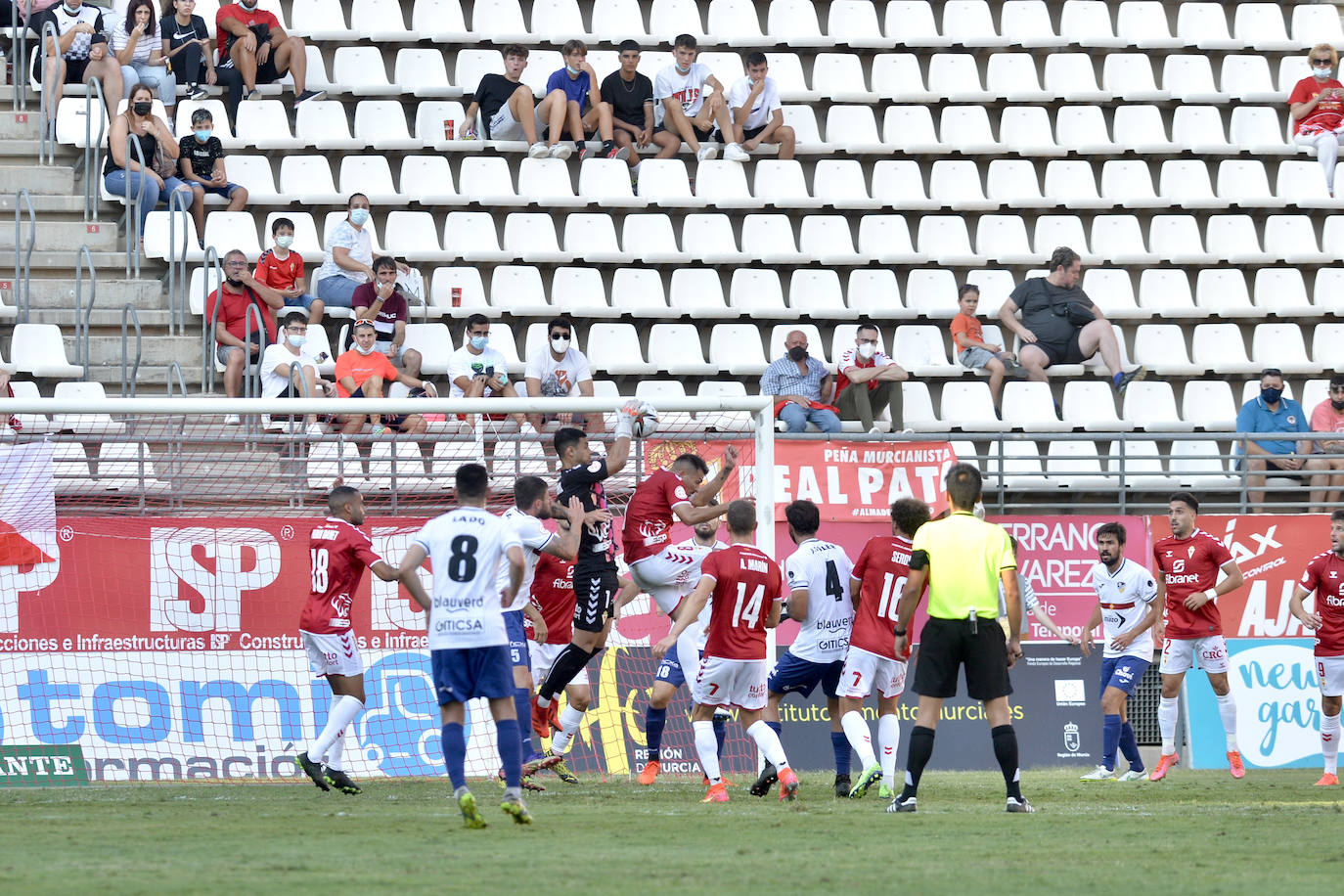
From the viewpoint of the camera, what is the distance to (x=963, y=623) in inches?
386

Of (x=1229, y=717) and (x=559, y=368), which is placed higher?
(x=559, y=368)

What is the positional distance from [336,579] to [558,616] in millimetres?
1828

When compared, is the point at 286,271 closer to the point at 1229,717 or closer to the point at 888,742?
the point at 888,742

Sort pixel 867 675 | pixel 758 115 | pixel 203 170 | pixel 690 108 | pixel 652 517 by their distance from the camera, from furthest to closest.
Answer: pixel 758 115
pixel 690 108
pixel 203 170
pixel 652 517
pixel 867 675

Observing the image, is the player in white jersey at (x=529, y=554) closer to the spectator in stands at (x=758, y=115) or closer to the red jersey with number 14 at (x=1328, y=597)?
the red jersey with number 14 at (x=1328, y=597)

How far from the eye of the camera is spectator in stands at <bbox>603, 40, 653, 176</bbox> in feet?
63.1

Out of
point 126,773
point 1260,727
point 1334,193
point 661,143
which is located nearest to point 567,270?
point 661,143

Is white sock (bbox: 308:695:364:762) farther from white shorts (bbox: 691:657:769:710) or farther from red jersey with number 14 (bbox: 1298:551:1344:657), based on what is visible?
red jersey with number 14 (bbox: 1298:551:1344:657)

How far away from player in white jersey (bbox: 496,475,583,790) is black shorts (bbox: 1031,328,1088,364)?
7.88 meters

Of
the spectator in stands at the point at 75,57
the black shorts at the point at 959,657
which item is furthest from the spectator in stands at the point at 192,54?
the black shorts at the point at 959,657

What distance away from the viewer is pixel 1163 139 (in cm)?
2086

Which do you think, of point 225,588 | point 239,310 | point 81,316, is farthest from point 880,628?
point 81,316

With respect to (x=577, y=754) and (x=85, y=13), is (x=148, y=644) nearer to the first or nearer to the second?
(x=577, y=754)

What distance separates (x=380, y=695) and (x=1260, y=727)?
327 inches
